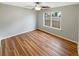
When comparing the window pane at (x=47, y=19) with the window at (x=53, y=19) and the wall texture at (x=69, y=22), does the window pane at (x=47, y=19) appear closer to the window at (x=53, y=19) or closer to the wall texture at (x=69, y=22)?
the window at (x=53, y=19)

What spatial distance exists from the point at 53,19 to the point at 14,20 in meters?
2.31

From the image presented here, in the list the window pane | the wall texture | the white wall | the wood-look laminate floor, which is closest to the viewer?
the wood-look laminate floor

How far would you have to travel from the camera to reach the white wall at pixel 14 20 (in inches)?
170

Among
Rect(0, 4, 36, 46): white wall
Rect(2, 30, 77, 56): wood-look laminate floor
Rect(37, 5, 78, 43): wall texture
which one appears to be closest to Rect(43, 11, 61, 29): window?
Rect(37, 5, 78, 43): wall texture

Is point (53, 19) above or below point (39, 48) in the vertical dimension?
above

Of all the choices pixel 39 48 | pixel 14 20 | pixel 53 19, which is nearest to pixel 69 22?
pixel 53 19

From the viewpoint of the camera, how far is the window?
16.4 feet

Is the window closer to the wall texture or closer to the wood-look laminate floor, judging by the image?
the wall texture

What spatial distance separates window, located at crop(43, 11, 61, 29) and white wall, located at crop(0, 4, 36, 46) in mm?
1020

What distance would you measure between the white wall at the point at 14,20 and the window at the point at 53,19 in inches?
40.2

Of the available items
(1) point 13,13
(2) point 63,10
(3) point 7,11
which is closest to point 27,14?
(1) point 13,13

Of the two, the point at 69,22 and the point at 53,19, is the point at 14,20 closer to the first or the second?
the point at 53,19

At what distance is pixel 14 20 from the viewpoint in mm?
4957

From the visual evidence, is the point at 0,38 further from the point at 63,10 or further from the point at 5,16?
the point at 63,10
